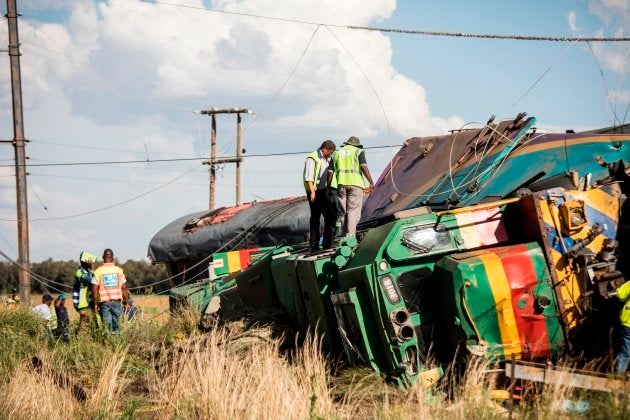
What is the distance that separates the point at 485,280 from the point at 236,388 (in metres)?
2.32

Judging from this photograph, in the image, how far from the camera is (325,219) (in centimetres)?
1077

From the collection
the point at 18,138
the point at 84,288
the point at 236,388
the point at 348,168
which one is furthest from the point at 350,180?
the point at 18,138

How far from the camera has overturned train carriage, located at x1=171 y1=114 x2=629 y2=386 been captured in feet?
23.8

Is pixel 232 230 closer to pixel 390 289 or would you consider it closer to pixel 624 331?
pixel 390 289

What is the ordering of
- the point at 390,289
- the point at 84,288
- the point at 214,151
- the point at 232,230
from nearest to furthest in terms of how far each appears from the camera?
1. the point at 390,289
2. the point at 84,288
3. the point at 232,230
4. the point at 214,151

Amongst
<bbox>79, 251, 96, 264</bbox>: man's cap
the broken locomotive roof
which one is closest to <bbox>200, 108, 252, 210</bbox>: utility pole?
the broken locomotive roof

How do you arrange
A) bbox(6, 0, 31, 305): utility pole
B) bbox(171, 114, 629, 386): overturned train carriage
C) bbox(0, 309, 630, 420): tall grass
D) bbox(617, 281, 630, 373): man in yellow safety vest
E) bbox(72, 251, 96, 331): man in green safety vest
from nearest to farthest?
bbox(0, 309, 630, 420): tall grass, bbox(617, 281, 630, 373): man in yellow safety vest, bbox(171, 114, 629, 386): overturned train carriage, bbox(72, 251, 96, 331): man in green safety vest, bbox(6, 0, 31, 305): utility pole

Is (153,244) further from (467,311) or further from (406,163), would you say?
(467,311)

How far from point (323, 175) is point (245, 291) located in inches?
85.1

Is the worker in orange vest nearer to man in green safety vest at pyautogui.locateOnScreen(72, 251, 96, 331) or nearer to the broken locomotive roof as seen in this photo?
man in green safety vest at pyautogui.locateOnScreen(72, 251, 96, 331)

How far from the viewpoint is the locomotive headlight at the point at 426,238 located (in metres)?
7.89

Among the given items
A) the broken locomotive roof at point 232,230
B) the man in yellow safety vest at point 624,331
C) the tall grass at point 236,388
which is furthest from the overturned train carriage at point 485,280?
the broken locomotive roof at point 232,230

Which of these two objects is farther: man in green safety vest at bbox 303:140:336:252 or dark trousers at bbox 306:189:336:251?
man in green safety vest at bbox 303:140:336:252

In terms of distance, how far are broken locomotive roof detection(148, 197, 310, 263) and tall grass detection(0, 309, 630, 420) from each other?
8.61 metres
